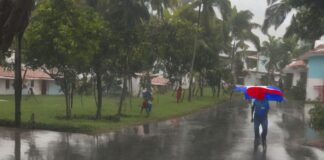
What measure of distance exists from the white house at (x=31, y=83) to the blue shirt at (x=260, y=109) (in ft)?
101

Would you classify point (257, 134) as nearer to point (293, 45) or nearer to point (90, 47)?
point (90, 47)

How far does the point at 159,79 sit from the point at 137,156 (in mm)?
56303

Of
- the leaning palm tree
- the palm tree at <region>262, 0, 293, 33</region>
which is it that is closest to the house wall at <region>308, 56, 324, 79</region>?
the palm tree at <region>262, 0, 293, 33</region>

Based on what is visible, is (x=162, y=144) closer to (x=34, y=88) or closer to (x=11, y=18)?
(x=11, y=18)

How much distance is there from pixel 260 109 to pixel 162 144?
2826mm

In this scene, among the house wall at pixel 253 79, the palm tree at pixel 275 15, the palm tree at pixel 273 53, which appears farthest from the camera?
the house wall at pixel 253 79

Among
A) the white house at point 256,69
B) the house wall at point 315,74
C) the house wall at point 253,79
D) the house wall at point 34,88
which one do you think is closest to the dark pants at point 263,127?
the house wall at point 315,74

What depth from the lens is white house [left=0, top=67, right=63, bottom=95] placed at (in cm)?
4678

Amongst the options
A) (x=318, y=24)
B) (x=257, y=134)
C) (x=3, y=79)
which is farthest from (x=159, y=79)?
(x=257, y=134)

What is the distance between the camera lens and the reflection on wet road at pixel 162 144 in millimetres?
12352

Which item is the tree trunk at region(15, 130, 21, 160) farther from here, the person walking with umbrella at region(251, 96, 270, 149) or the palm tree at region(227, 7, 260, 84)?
the palm tree at region(227, 7, 260, 84)

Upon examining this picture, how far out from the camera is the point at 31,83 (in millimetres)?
51406

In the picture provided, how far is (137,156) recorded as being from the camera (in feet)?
40.1

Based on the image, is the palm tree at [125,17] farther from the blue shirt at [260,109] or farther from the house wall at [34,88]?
the house wall at [34,88]
